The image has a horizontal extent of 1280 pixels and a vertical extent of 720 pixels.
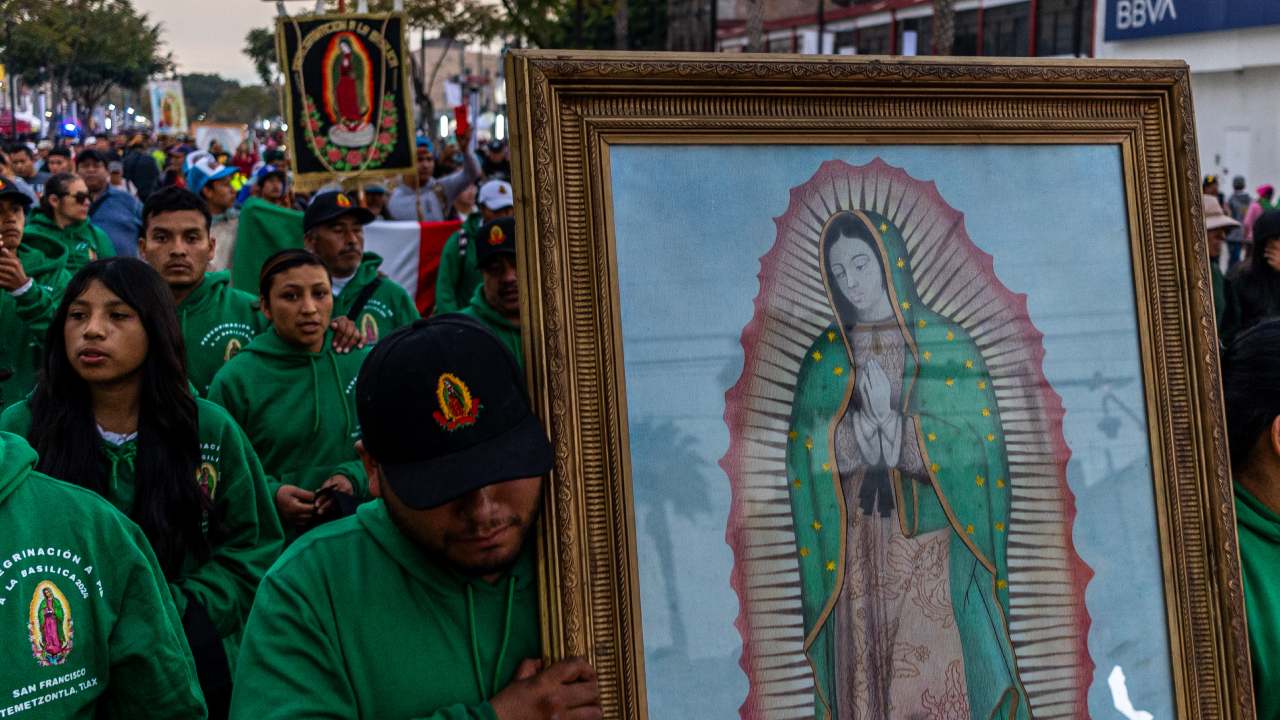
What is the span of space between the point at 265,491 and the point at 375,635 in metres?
1.91

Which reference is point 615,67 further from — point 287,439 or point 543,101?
point 287,439

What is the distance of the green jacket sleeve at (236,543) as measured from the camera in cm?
354

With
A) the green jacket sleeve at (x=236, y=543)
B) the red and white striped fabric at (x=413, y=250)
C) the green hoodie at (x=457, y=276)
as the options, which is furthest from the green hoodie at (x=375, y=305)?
the red and white striped fabric at (x=413, y=250)

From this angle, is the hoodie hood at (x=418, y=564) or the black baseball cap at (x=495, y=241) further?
the black baseball cap at (x=495, y=241)

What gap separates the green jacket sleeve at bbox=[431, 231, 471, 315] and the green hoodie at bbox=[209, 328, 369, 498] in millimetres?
3018

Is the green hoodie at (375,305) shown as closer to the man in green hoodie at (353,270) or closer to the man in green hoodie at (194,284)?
the man in green hoodie at (353,270)

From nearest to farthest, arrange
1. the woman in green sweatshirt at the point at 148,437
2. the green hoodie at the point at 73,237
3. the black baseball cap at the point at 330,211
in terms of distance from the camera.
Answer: the woman in green sweatshirt at the point at 148,437 < the black baseball cap at the point at 330,211 < the green hoodie at the point at 73,237

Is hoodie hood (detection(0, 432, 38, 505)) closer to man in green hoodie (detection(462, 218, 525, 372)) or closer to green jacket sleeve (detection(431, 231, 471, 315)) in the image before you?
man in green hoodie (detection(462, 218, 525, 372))

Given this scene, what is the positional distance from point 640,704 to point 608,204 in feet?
2.52

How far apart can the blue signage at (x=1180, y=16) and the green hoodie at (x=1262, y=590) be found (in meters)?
26.8

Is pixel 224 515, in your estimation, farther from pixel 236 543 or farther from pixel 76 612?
pixel 76 612

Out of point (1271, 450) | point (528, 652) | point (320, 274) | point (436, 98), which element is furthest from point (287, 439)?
point (436, 98)

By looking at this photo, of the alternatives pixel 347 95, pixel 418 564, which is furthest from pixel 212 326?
pixel 347 95

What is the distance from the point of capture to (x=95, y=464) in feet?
11.5
